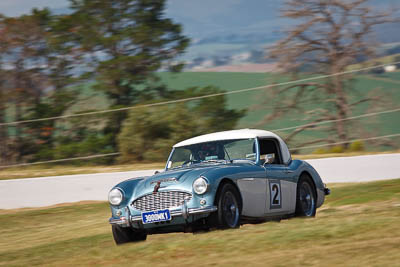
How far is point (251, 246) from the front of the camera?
23.2 ft

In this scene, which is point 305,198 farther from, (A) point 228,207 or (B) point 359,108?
(B) point 359,108

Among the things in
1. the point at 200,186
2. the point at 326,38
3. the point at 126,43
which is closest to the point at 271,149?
the point at 200,186

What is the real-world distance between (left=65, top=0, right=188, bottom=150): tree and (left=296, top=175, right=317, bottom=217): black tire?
41.2 feet

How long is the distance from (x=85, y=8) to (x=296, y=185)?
1656 cm

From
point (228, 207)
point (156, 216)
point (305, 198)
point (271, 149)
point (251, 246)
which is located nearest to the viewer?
point (251, 246)

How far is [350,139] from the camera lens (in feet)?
58.4

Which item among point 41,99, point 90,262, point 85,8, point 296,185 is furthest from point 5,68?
point 90,262

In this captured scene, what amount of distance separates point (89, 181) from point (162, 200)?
26.7 ft

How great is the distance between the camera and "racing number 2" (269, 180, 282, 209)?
9508mm

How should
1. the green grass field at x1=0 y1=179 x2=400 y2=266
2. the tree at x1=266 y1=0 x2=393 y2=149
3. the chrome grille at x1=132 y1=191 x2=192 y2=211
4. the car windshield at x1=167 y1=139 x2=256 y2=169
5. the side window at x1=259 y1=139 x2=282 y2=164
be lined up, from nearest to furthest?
1. the green grass field at x1=0 y1=179 x2=400 y2=266
2. the chrome grille at x1=132 y1=191 x2=192 y2=211
3. the car windshield at x1=167 y1=139 x2=256 y2=169
4. the side window at x1=259 y1=139 x2=282 y2=164
5. the tree at x1=266 y1=0 x2=393 y2=149

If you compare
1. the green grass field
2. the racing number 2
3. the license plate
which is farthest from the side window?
the license plate

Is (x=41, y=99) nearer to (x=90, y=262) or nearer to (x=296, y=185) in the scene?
(x=296, y=185)

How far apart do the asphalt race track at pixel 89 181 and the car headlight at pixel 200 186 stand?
8052 mm

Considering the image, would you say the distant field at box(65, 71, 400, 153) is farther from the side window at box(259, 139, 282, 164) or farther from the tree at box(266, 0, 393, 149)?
the side window at box(259, 139, 282, 164)
